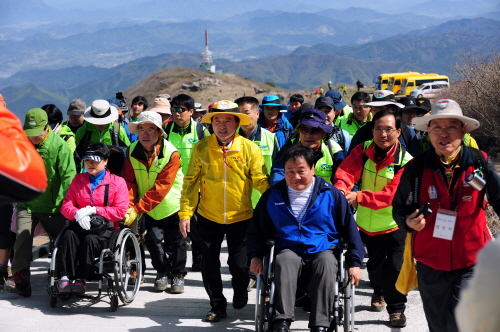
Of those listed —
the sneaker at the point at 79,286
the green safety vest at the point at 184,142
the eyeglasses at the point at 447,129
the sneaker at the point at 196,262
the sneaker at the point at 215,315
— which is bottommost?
the sneaker at the point at 196,262

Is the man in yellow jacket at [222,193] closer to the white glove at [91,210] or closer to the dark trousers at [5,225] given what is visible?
the white glove at [91,210]

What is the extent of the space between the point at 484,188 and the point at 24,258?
497 cm

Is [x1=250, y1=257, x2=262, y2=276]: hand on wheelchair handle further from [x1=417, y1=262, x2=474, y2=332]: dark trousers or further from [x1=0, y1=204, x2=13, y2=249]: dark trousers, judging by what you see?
[x1=0, y1=204, x2=13, y2=249]: dark trousers

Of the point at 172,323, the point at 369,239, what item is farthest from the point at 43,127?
the point at 369,239

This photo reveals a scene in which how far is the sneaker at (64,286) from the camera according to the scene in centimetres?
569

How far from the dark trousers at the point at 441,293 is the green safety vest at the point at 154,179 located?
3246mm

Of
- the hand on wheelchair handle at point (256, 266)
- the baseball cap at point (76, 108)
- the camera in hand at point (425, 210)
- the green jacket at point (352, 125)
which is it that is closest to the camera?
the camera in hand at point (425, 210)

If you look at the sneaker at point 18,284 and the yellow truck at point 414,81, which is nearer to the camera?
the sneaker at point 18,284

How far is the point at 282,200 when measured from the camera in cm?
471

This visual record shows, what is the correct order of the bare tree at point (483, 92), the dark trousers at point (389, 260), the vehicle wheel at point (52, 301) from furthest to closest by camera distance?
the bare tree at point (483, 92), the vehicle wheel at point (52, 301), the dark trousers at point (389, 260)

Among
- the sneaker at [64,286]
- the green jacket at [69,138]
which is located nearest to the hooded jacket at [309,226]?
the sneaker at [64,286]

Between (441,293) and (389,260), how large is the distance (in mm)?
1397

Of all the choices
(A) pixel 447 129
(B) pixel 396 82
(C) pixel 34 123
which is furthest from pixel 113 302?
(B) pixel 396 82

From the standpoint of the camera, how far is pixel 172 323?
5586 mm
